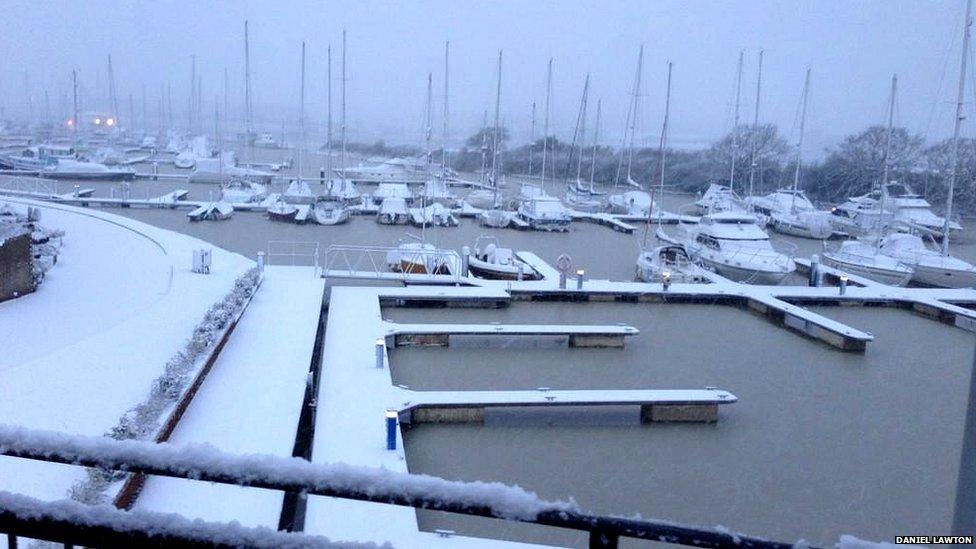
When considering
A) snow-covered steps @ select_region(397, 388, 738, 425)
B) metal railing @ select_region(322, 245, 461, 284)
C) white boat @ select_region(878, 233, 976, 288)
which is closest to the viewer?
snow-covered steps @ select_region(397, 388, 738, 425)

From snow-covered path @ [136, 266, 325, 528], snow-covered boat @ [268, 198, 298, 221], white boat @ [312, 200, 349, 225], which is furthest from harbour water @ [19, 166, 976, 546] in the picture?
snow-covered boat @ [268, 198, 298, 221]

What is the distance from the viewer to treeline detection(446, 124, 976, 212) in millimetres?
25125

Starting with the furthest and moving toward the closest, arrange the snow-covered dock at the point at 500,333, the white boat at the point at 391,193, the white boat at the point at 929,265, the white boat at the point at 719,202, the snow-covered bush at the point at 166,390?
the white boat at the point at 391,193, the white boat at the point at 719,202, the white boat at the point at 929,265, the snow-covered dock at the point at 500,333, the snow-covered bush at the point at 166,390

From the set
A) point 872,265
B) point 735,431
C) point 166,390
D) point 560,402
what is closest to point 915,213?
point 872,265

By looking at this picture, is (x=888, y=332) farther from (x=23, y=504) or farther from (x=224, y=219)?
(x=224, y=219)

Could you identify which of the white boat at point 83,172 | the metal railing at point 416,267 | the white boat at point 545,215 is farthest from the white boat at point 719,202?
the white boat at point 83,172

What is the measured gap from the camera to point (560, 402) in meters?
7.29

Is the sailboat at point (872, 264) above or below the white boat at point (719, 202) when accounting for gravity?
below

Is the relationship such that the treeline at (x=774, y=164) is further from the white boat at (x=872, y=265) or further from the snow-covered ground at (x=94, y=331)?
the snow-covered ground at (x=94, y=331)

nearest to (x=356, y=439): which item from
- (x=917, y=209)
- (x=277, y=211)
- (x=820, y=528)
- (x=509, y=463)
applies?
(x=509, y=463)

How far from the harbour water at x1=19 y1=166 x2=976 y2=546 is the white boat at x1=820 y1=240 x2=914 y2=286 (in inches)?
134

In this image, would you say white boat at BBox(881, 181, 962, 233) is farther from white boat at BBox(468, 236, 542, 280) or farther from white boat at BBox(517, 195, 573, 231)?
white boat at BBox(468, 236, 542, 280)

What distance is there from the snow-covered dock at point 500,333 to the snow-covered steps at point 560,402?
7.19 ft

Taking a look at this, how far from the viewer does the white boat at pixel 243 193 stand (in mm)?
23859
